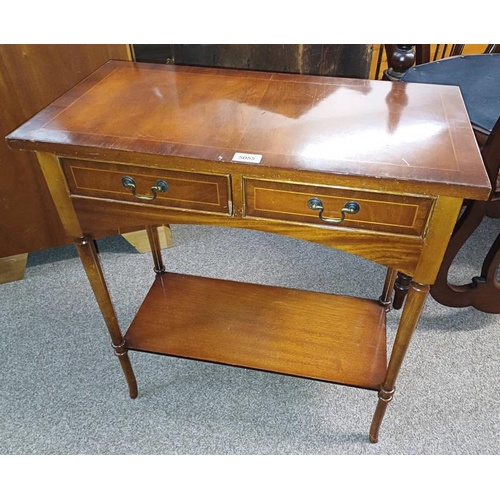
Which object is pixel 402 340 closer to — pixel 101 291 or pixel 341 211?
pixel 341 211

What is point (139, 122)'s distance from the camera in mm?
959

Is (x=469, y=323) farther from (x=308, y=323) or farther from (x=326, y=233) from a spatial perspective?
(x=326, y=233)

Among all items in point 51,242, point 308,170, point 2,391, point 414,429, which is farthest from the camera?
point 51,242

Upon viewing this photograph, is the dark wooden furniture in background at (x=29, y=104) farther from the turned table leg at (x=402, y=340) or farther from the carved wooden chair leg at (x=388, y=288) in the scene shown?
the turned table leg at (x=402, y=340)

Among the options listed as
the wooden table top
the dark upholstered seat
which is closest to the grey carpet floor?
the dark upholstered seat

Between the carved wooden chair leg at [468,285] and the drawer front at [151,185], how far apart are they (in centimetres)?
88

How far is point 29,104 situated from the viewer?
1524 mm

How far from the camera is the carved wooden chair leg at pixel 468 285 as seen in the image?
1.45 m

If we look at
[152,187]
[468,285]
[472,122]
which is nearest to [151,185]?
[152,187]

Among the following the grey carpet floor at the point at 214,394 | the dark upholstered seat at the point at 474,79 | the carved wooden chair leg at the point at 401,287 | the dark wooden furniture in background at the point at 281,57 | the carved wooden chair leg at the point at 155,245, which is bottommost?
the grey carpet floor at the point at 214,394

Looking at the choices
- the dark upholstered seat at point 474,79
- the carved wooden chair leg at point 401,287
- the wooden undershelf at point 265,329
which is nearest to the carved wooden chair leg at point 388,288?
the wooden undershelf at point 265,329
